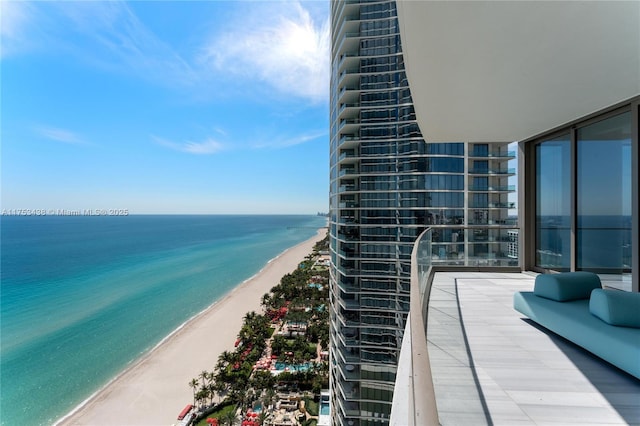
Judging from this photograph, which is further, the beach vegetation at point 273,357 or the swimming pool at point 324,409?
the beach vegetation at point 273,357

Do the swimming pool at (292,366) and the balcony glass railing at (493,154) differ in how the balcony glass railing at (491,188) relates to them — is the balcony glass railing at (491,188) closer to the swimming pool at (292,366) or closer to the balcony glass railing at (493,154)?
the balcony glass railing at (493,154)

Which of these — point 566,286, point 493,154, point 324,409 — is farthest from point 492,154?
point 566,286

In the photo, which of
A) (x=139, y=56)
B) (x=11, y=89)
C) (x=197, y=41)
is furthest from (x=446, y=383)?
(x=11, y=89)

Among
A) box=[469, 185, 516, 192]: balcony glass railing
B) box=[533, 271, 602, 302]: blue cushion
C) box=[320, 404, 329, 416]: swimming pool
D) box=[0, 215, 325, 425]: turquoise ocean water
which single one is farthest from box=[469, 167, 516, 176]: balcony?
box=[0, 215, 325, 425]: turquoise ocean water

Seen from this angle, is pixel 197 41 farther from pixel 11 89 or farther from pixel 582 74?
pixel 11 89

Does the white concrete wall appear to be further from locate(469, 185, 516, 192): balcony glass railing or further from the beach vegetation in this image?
the beach vegetation

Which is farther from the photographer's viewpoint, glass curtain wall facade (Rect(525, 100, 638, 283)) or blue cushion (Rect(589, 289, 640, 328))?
glass curtain wall facade (Rect(525, 100, 638, 283))

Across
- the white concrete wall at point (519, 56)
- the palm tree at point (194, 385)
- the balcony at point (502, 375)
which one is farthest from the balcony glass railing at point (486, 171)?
the palm tree at point (194, 385)
